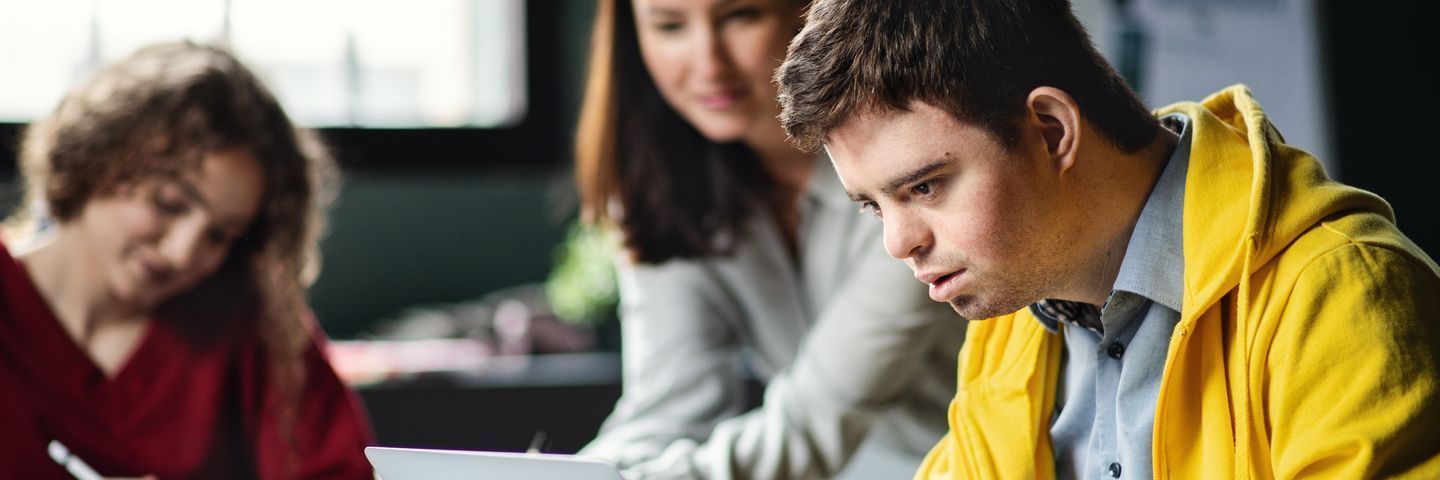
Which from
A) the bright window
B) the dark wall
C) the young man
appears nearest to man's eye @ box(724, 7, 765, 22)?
the young man

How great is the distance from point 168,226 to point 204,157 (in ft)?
0.32

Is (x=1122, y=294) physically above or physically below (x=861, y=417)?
above

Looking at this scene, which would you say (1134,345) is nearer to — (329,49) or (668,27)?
(668,27)

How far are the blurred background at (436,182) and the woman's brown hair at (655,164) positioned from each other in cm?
110

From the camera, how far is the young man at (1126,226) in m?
0.94

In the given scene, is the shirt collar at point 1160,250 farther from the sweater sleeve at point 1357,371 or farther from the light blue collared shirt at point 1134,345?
the sweater sleeve at point 1357,371

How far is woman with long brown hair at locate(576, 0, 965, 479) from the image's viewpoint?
1520 mm

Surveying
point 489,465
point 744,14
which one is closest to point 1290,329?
point 489,465

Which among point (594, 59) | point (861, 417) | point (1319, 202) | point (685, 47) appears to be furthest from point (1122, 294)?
point (594, 59)

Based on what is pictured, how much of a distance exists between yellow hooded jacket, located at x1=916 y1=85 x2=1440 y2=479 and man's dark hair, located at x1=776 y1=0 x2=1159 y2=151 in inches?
3.3

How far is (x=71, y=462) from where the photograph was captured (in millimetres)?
1609

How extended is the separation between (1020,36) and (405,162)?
2.47m

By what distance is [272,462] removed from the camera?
1793 millimetres

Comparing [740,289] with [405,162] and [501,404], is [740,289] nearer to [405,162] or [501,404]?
[501,404]
